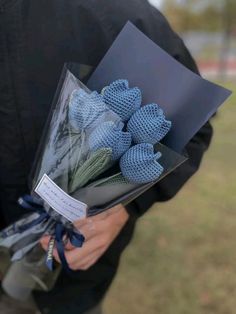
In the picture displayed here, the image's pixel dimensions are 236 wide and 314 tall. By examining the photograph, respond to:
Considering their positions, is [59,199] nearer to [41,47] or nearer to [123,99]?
[123,99]

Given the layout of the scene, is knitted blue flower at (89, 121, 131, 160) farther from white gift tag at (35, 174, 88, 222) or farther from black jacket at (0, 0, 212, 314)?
black jacket at (0, 0, 212, 314)

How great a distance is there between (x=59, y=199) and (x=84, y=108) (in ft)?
0.65

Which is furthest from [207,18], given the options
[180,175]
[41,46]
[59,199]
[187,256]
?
[59,199]

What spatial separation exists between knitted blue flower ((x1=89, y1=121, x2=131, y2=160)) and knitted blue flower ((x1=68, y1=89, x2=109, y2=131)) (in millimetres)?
24

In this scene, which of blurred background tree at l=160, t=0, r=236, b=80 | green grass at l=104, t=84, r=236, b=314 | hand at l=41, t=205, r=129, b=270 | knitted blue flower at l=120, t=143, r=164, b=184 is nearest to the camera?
knitted blue flower at l=120, t=143, r=164, b=184

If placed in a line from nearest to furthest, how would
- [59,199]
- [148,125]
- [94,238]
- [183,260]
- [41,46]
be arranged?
[148,125] < [59,199] < [41,46] < [94,238] < [183,260]

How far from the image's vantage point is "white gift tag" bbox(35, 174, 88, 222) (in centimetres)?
116

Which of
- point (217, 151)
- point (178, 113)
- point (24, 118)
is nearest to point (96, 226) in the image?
point (24, 118)

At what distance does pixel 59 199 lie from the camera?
1.18m

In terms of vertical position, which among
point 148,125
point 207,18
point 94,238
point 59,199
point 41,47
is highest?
point 148,125

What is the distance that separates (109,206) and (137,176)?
136 mm

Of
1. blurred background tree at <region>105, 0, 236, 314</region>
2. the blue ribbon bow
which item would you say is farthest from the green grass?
the blue ribbon bow

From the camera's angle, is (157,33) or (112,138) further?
(157,33)

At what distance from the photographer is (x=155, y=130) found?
3.51ft
